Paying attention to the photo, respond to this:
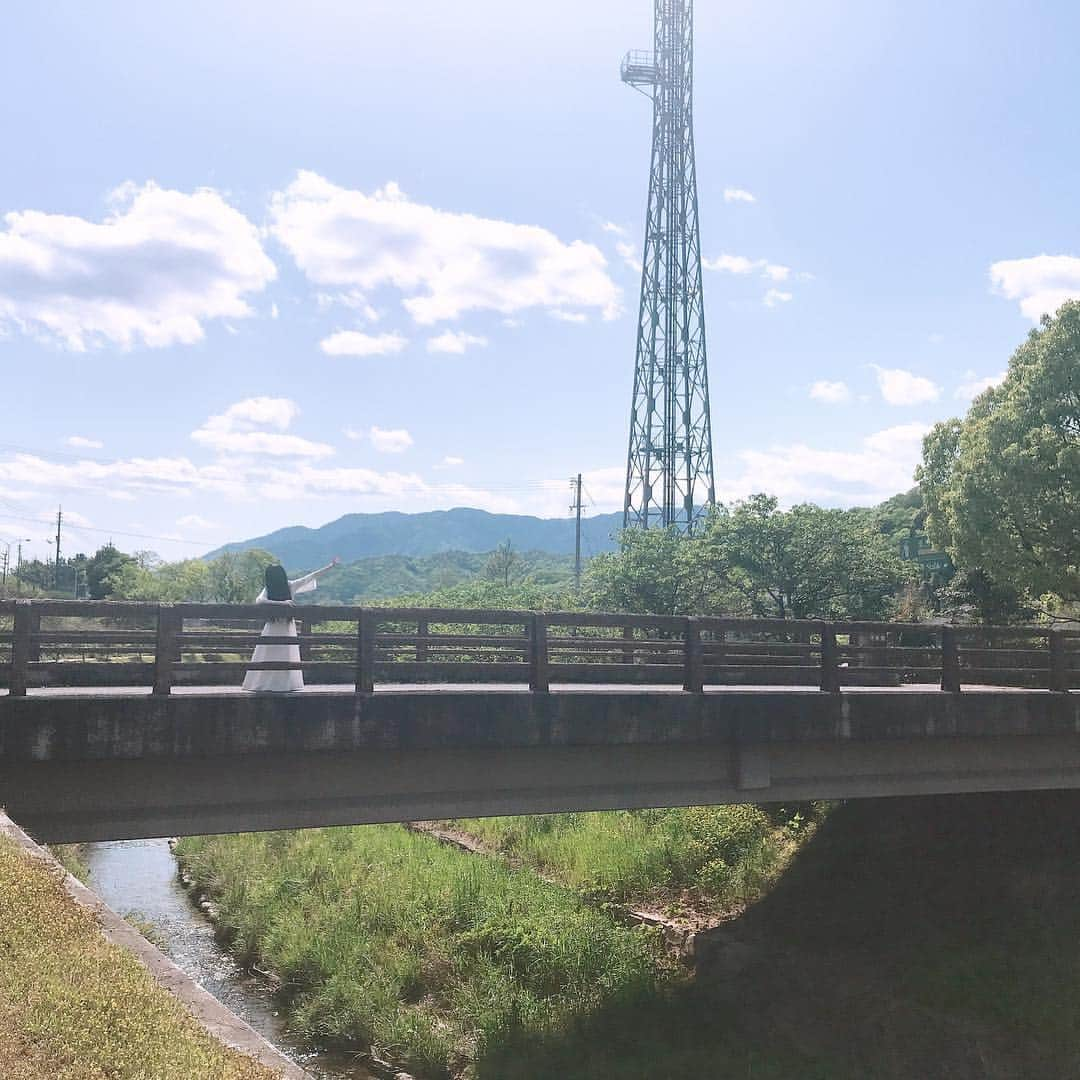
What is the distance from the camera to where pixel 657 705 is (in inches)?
456

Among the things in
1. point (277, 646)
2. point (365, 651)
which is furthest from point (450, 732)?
point (277, 646)

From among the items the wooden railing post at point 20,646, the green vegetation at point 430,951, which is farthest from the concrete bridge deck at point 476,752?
the green vegetation at point 430,951

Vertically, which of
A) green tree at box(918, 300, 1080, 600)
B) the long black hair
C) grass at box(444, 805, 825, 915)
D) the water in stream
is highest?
green tree at box(918, 300, 1080, 600)

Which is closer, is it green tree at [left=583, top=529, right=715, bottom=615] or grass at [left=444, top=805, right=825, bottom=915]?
grass at [left=444, top=805, right=825, bottom=915]

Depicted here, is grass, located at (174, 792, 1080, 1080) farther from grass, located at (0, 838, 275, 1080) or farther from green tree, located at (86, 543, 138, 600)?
green tree, located at (86, 543, 138, 600)

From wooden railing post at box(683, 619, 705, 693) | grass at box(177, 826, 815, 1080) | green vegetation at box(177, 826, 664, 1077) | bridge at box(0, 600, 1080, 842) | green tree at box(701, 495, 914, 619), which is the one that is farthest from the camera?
green tree at box(701, 495, 914, 619)

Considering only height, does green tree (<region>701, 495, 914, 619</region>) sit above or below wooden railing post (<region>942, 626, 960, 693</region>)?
above

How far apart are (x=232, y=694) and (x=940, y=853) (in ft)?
42.1

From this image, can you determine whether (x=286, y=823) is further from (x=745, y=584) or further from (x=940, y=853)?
(x=745, y=584)

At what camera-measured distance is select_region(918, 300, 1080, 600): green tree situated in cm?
2364

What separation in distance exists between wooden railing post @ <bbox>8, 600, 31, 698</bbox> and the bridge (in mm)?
25

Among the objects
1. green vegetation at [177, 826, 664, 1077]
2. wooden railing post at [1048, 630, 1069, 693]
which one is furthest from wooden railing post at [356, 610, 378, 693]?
wooden railing post at [1048, 630, 1069, 693]

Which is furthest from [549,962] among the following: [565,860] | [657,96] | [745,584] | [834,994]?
[657,96]

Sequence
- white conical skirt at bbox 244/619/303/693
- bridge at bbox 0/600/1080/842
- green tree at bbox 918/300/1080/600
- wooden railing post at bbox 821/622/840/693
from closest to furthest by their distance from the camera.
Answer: bridge at bbox 0/600/1080/842 < white conical skirt at bbox 244/619/303/693 < wooden railing post at bbox 821/622/840/693 < green tree at bbox 918/300/1080/600
